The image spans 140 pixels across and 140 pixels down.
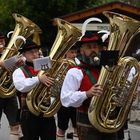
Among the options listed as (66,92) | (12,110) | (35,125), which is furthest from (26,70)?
(12,110)

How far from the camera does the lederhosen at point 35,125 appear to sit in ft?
19.5

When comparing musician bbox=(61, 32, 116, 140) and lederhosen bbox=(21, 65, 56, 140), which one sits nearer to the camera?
musician bbox=(61, 32, 116, 140)

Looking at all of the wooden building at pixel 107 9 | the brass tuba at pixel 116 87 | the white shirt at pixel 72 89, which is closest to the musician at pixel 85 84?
the white shirt at pixel 72 89

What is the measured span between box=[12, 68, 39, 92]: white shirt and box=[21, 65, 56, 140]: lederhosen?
0.27 ft

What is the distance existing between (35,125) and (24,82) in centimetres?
54

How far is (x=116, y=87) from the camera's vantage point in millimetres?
4859

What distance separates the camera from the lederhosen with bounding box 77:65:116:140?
16.1ft

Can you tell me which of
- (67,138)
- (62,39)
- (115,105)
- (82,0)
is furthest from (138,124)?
(82,0)

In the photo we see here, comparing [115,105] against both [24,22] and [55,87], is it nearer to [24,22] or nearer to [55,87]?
[55,87]

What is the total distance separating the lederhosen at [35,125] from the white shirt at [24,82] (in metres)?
0.08

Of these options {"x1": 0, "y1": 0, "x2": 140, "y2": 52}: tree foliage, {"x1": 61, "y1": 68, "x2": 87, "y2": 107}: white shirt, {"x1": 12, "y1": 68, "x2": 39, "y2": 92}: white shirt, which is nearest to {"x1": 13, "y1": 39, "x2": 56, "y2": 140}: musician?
{"x1": 12, "y1": 68, "x2": 39, "y2": 92}: white shirt

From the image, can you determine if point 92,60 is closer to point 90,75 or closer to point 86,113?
point 90,75

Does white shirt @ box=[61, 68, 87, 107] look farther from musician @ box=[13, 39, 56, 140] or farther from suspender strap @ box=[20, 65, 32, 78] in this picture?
suspender strap @ box=[20, 65, 32, 78]

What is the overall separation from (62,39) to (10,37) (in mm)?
1677
